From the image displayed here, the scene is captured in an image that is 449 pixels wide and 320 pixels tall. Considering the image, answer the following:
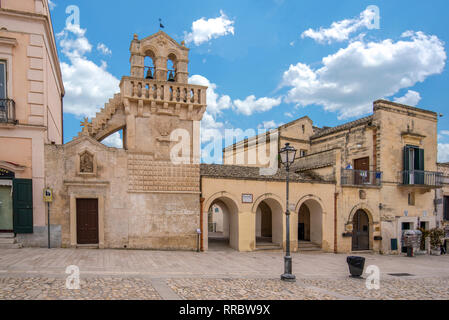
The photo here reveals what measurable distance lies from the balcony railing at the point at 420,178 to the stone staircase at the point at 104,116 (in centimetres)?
1900

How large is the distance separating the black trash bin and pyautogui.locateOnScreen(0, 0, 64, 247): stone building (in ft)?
38.3

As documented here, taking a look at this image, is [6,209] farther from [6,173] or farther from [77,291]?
[77,291]

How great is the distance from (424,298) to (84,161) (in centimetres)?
1281

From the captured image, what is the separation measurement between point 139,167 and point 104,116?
3055 millimetres

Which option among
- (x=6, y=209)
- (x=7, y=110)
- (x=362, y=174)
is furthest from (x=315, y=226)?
(x=7, y=110)

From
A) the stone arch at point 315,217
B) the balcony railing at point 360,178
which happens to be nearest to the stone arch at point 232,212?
the stone arch at point 315,217

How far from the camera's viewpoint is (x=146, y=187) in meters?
13.6

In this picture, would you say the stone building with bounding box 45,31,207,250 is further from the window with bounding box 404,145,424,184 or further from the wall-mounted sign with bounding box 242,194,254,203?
the window with bounding box 404,145,424,184

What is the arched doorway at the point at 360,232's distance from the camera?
20203mm

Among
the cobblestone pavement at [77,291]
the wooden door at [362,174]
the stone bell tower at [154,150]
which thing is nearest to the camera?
the cobblestone pavement at [77,291]

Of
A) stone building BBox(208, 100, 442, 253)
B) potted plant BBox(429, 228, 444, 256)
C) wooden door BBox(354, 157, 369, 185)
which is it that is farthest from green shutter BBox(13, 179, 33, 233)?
potted plant BBox(429, 228, 444, 256)

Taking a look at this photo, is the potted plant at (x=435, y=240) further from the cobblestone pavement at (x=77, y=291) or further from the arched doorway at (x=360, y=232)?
the cobblestone pavement at (x=77, y=291)

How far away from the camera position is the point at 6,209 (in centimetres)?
1158
